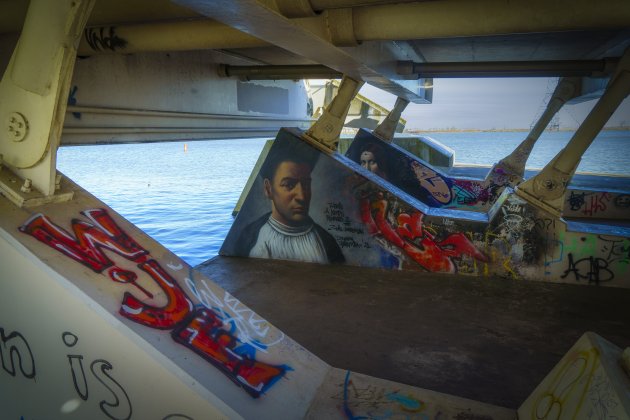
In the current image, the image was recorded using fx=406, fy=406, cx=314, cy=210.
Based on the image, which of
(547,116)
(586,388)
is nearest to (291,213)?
(586,388)

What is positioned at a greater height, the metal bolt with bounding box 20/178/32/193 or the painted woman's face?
the metal bolt with bounding box 20/178/32/193

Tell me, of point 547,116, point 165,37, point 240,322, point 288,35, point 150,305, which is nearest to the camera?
point 150,305

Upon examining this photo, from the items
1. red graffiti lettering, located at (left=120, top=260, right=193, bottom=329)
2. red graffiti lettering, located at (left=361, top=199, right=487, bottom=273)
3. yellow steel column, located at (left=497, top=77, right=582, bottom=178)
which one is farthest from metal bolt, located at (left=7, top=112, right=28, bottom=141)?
yellow steel column, located at (left=497, top=77, right=582, bottom=178)

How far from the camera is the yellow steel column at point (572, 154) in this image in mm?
10516

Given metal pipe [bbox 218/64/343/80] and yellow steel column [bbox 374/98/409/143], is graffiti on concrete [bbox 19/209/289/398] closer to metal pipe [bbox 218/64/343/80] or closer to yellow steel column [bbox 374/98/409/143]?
metal pipe [bbox 218/64/343/80]

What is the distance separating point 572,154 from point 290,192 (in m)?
8.39

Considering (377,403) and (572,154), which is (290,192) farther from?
(377,403)

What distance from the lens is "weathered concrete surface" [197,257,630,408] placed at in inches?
283

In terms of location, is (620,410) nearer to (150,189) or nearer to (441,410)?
(441,410)

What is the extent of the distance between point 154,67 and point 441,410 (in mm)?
9571

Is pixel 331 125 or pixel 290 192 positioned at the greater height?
pixel 331 125

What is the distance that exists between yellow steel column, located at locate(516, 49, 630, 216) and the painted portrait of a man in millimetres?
6127

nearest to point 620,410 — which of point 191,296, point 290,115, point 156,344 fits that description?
point 156,344

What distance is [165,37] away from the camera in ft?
23.5
